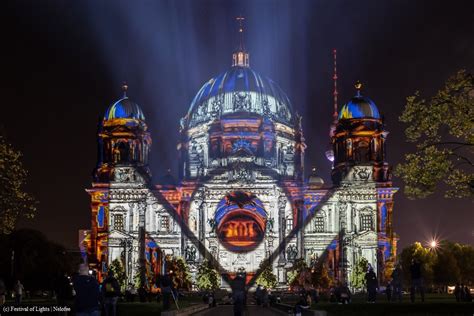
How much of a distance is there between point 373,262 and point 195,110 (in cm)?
4050

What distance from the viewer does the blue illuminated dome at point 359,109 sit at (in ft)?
397

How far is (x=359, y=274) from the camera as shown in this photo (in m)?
111

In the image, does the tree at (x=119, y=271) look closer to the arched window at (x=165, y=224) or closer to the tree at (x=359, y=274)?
the arched window at (x=165, y=224)

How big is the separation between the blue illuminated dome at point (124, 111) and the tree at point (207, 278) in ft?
78.3

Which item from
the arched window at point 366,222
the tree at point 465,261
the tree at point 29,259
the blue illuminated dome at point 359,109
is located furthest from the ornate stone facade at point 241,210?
the tree at point 465,261

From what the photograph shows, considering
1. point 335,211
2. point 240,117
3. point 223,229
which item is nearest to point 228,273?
point 223,229

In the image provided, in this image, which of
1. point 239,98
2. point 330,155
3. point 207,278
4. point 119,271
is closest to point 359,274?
point 207,278

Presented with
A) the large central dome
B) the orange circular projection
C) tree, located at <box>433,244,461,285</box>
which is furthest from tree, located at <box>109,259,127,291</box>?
tree, located at <box>433,244,461,285</box>

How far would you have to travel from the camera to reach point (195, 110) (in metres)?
142

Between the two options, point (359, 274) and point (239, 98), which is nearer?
point (359, 274)

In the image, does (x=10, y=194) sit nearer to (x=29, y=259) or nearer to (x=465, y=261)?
(x=29, y=259)

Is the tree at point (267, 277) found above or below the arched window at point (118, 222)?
below

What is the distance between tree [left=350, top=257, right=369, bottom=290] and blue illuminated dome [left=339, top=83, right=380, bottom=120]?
19.7 metres

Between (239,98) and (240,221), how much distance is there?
76.0 ft
